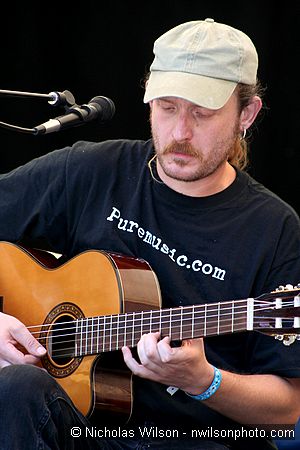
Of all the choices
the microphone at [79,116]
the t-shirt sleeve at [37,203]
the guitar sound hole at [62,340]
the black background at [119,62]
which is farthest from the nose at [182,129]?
the black background at [119,62]

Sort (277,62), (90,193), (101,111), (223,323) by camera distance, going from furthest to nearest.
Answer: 1. (277,62)
2. (90,193)
3. (101,111)
4. (223,323)

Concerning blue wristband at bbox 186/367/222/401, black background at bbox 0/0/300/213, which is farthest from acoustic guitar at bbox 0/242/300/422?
black background at bbox 0/0/300/213

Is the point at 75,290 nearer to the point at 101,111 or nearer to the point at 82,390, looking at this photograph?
the point at 82,390

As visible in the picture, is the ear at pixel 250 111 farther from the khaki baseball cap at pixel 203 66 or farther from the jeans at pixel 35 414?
the jeans at pixel 35 414

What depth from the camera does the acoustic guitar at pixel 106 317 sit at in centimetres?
246

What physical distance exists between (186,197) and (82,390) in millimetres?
603

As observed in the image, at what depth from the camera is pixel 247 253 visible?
271 centimetres

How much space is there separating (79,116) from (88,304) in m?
0.53

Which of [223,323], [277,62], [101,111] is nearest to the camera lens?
[223,323]

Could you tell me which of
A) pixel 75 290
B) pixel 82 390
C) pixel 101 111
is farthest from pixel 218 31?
pixel 82 390

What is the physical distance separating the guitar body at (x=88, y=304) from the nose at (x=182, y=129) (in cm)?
36

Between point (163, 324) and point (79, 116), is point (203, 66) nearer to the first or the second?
point (79, 116)

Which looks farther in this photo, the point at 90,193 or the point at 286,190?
the point at 286,190

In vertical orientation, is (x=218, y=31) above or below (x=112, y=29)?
above
